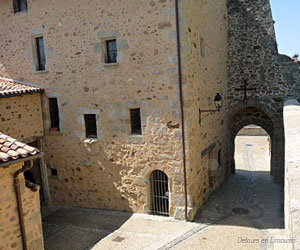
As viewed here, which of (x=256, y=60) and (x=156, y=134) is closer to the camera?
(x=156, y=134)

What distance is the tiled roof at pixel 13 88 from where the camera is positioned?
956 centimetres

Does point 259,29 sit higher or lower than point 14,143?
higher

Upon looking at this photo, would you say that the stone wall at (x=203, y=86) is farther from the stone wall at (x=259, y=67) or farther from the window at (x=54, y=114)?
the window at (x=54, y=114)

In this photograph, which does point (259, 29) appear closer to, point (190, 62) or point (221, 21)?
point (221, 21)

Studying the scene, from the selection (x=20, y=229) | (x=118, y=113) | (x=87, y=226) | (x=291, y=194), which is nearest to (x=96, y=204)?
(x=87, y=226)

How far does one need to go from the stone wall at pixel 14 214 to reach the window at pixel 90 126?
172 inches

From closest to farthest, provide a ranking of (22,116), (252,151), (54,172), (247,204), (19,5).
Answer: (22,116) < (247,204) < (19,5) < (54,172) < (252,151)

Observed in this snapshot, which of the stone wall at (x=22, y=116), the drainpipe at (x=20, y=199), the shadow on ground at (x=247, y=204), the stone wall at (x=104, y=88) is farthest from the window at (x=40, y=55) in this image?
the shadow on ground at (x=247, y=204)

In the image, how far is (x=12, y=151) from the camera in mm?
5617

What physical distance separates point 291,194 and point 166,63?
5968 millimetres

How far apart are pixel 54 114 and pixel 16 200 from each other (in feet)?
18.8

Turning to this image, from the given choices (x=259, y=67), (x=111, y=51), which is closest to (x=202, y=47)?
(x=111, y=51)

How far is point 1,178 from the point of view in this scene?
5410mm

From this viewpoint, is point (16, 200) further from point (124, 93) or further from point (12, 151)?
point (124, 93)
